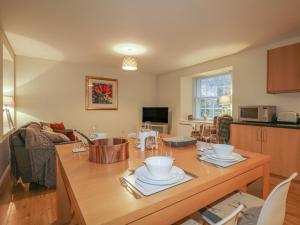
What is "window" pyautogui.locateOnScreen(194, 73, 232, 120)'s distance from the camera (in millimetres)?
4387

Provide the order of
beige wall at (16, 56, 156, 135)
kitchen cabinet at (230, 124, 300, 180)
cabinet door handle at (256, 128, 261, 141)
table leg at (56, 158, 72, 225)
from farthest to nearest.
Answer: beige wall at (16, 56, 156, 135), cabinet door handle at (256, 128, 261, 141), kitchen cabinet at (230, 124, 300, 180), table leg at (56, 158, 72, 225)

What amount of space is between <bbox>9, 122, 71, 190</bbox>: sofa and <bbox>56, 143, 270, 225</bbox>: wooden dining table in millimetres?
1366

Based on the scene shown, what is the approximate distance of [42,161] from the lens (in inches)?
96.5

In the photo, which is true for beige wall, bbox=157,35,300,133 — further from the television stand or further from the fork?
the fork

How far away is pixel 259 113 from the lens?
3090mm

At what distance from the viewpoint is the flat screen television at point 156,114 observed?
17.9 feet

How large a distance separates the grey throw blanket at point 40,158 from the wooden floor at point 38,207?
18 centimetres

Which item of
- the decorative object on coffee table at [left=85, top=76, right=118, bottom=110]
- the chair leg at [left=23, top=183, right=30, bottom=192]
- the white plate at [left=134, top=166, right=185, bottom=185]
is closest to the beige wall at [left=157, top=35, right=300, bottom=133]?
the decorative object on coffee table at [left=85, top=76, right=118, bottom=110]

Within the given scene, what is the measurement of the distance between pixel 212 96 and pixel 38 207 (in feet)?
14.2

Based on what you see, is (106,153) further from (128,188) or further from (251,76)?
(251,76)

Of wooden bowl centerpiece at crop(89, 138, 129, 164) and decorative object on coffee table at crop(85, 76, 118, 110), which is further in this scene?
decorative object on coffee table at crop(85, 76, 118, 110)

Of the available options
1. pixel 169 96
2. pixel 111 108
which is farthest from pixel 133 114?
pixel 169 96

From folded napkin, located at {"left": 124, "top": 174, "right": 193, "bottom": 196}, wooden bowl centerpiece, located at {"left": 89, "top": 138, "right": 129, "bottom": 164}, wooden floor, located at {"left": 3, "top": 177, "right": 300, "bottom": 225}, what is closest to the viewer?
folded napkin, located at {"left": 124, "top": 174, "right": 193, "bottom": 196}

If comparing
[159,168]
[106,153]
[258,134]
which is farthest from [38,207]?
[258,134]
